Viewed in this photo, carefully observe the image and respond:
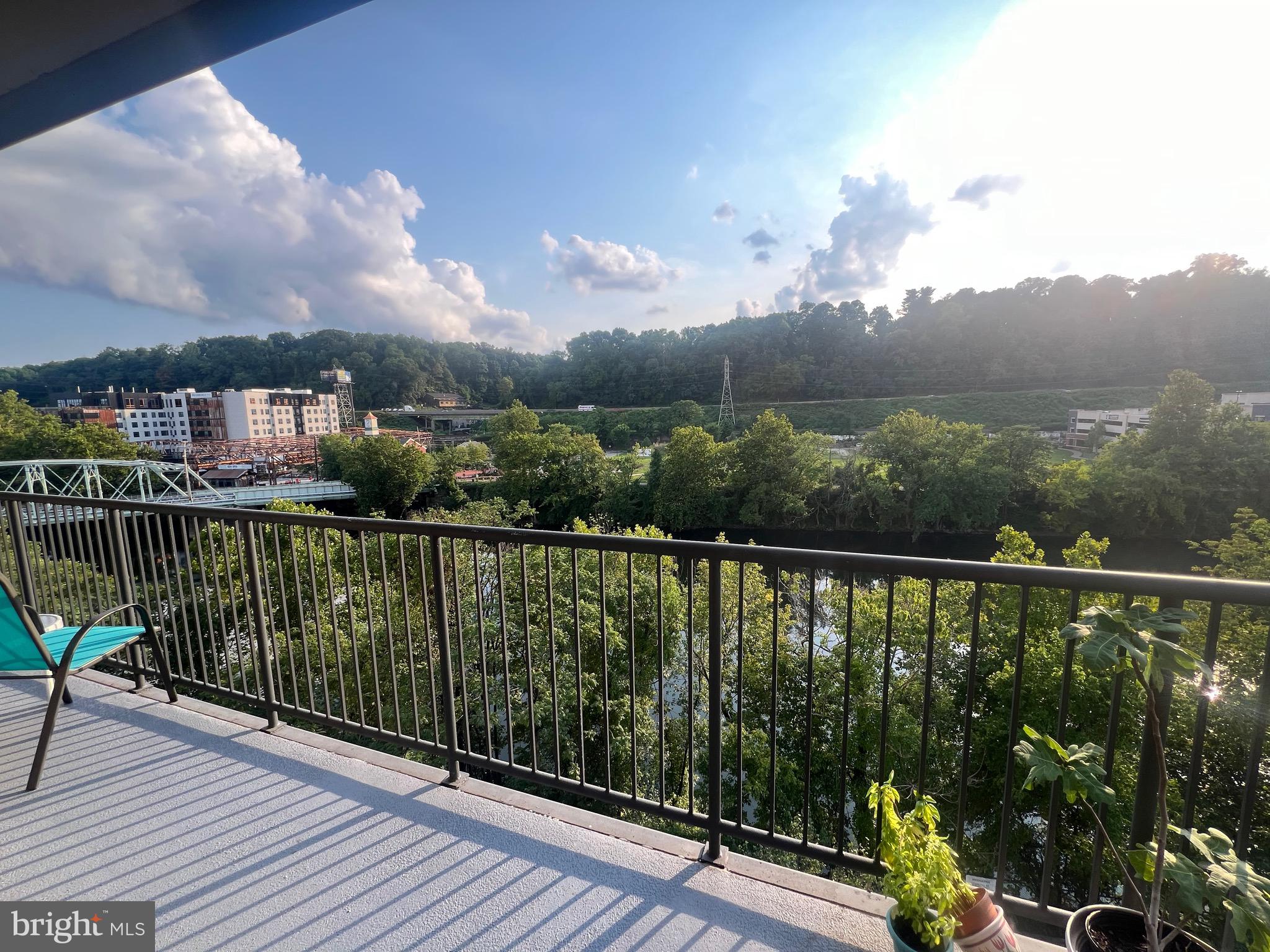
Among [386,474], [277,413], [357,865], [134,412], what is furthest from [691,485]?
[134,412]

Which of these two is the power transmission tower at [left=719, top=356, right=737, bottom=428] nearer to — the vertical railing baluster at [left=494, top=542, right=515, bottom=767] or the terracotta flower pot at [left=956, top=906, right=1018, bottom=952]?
the vertical railing baluster at [left=494, top=542, right=515, bottom=767]

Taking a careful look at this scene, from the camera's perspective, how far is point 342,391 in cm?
4694

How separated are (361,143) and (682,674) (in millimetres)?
32020

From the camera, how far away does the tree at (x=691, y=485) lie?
101ft

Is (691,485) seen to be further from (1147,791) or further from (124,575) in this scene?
(1147,791)

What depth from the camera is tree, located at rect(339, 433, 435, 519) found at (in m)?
36.3

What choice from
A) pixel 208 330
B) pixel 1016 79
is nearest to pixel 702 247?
pixel 208 330

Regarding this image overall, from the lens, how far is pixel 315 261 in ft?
72.7

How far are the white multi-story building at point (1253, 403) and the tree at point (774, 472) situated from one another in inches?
619

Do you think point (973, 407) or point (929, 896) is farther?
point (973, 407)

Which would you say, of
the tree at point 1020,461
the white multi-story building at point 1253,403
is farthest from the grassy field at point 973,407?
the white multi-story building at point 1253,403

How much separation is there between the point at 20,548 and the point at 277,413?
52.0 m

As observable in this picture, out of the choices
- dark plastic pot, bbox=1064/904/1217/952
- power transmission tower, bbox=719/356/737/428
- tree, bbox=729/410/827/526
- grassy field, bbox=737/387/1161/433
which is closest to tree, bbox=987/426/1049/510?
grassy field, bbox=737/387/1161/433

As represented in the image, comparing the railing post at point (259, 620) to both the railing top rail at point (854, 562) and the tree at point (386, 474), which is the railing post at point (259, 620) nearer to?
the railing top rail at point (854, 562)
